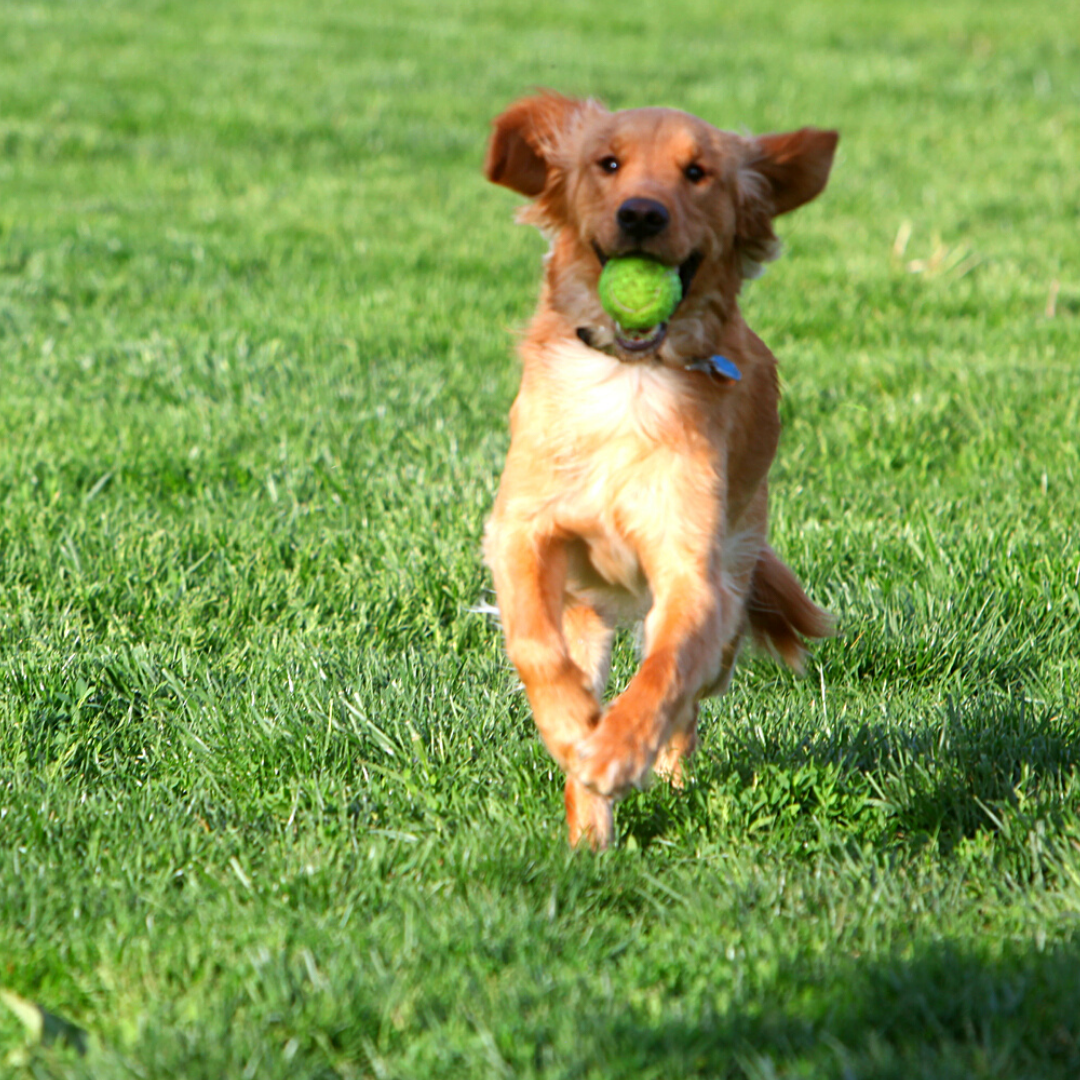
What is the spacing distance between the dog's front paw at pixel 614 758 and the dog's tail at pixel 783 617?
104 centimetres

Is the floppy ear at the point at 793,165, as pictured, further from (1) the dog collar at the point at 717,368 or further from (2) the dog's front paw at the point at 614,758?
(2) the dog's front paw at the point at 614,758

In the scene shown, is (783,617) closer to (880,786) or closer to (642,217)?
(880,786)

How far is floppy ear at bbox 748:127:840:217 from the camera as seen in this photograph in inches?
121

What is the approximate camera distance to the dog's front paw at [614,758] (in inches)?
92.2

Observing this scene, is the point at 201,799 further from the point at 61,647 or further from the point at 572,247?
the point at 572,247

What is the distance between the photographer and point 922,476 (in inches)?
186

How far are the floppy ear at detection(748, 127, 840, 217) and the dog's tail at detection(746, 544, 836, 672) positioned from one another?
0.84 m

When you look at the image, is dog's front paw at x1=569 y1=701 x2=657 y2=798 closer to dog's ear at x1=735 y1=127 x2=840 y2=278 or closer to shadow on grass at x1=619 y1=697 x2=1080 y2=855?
shadow on grass at x1=619 y1=697 x2=1080 y2=855

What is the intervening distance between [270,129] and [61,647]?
7.41m

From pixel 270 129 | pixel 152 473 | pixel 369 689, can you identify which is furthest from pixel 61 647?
pixel 270 129

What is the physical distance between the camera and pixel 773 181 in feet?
10.2

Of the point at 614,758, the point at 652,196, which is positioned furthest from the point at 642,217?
the point at 614,758

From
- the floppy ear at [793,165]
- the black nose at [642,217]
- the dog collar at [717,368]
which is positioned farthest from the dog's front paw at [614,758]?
the floppy ear at [793,165]

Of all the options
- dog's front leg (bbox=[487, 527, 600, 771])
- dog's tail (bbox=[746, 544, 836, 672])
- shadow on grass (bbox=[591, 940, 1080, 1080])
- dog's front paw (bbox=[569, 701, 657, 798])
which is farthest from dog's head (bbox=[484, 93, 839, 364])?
shadow on grass (bbox=[591, 940, 1080, 1080])
